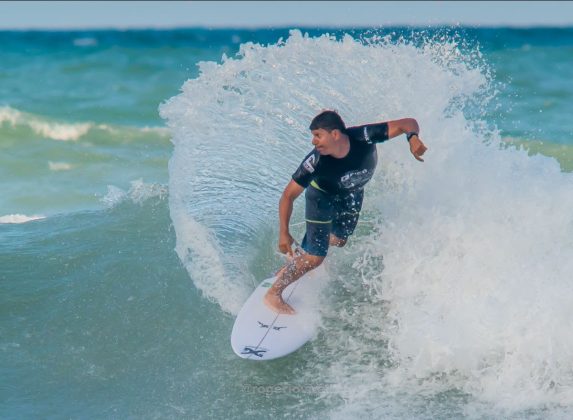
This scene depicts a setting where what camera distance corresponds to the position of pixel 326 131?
18.5 ft

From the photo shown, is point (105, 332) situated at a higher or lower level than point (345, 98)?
lower

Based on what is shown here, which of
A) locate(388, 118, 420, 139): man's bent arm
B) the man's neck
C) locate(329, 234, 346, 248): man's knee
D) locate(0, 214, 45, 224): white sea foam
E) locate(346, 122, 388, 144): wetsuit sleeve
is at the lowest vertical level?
locate(0, 214, 45, 224): white sea foam

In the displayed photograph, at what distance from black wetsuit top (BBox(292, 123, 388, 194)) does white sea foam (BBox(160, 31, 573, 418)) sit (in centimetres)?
89

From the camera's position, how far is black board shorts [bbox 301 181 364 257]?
20.2 ft

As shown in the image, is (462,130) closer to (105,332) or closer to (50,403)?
(105,332)

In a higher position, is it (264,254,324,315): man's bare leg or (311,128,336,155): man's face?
(311,128,336,155): man's face

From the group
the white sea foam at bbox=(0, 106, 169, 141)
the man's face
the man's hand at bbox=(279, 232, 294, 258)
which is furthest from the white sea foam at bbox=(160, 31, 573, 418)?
the white sea foam at bbox=(0, 106, 169, 141)

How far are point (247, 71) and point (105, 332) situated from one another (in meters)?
2.96

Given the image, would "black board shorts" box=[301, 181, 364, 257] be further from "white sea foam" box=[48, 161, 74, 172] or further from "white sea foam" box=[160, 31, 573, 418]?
"white sea foam" box=[48, 161, 74, 172]

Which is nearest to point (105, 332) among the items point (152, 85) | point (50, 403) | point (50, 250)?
point (50, 403)

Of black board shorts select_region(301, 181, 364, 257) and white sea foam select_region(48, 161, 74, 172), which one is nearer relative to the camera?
black board shorts select_region(301, 181, 364, 257)

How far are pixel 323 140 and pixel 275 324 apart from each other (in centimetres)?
154

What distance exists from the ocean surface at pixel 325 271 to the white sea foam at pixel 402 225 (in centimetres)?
2

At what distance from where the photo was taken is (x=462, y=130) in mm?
7848
